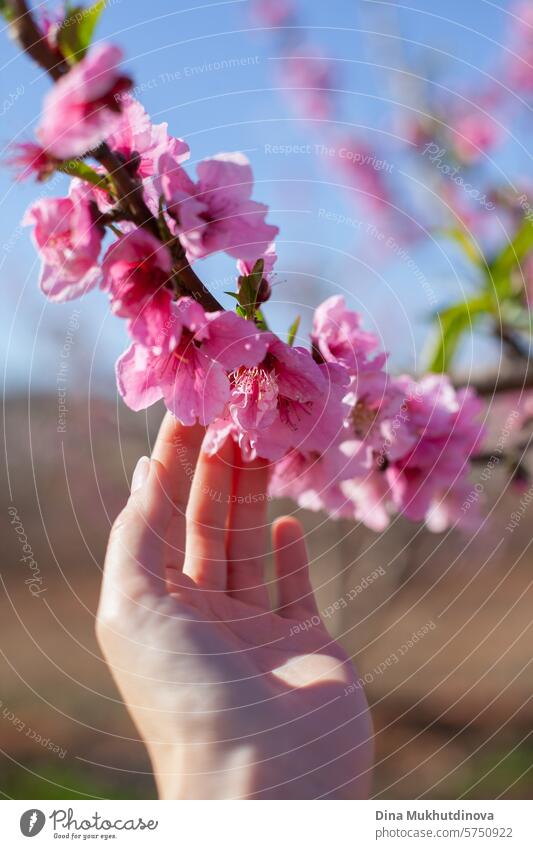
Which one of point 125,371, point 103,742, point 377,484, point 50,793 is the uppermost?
point 377,484

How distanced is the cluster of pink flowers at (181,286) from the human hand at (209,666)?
0.43ft

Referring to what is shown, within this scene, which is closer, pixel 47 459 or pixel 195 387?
pixel 195 387

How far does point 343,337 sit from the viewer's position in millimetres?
1159

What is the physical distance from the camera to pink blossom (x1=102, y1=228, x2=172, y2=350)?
0.79 metres

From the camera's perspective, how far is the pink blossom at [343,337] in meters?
1.14

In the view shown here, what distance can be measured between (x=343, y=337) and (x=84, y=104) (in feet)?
1.90

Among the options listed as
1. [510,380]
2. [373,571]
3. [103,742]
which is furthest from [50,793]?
[510,380]

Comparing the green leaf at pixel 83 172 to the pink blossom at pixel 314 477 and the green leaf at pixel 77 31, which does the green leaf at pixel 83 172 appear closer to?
the green leaf at pixel 77 31

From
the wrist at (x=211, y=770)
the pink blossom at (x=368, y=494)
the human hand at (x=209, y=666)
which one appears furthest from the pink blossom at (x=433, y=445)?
the wrist at (x=211, y=770)

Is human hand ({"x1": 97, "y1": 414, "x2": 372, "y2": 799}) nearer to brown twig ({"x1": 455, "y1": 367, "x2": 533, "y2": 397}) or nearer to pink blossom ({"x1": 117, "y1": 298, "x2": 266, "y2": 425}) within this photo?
pink blossom ({"x1": 117, "y1": 298, "x2": 266, "y2": 425})

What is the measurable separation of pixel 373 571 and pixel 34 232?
304cm

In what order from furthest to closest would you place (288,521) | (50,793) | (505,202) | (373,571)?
(373,571), (50,793), (505,202), (288,521)

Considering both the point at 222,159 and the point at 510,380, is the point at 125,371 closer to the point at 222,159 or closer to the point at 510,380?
the point at 222,159

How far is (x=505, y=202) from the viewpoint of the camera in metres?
2.22
